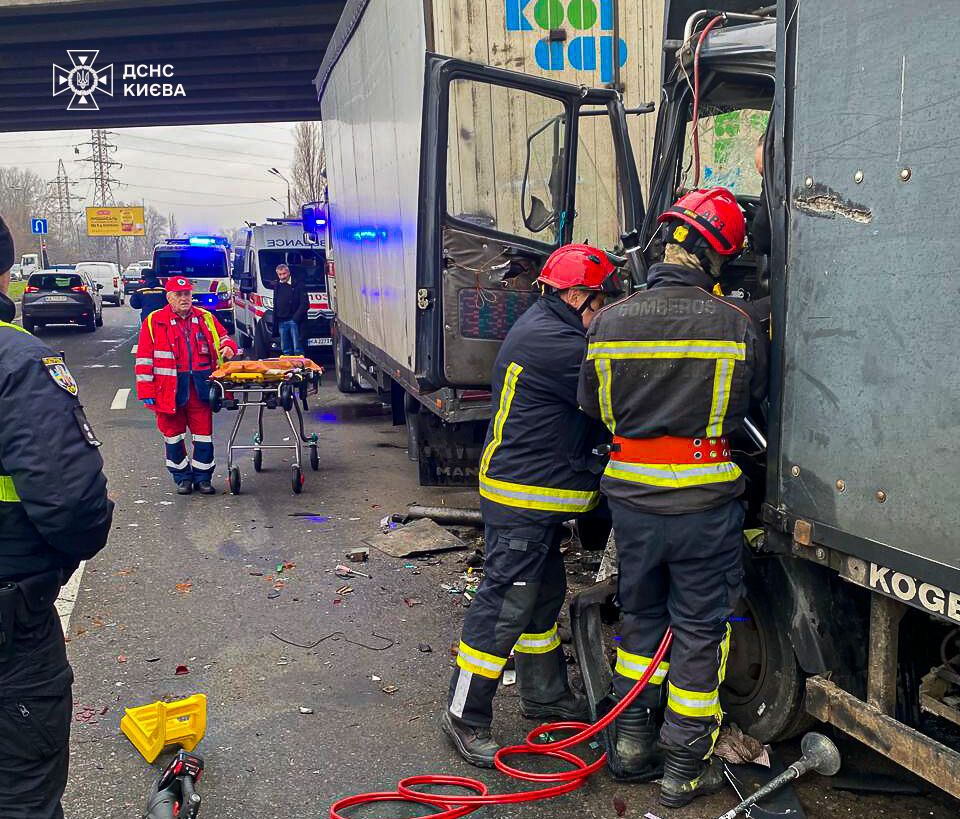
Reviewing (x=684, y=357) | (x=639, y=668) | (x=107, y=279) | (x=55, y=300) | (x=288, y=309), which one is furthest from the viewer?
(x=107, y=279)

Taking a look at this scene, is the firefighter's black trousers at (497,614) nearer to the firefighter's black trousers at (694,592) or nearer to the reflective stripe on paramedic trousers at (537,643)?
the reflective stripe on paramedic trousers at (537,643)

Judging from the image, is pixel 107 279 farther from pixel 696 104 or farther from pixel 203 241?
pixel 696 104

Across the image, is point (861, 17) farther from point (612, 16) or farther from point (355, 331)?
point (355, 331)

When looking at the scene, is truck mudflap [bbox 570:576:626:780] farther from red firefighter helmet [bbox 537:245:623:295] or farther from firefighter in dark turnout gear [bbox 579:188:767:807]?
red firefighter helmet [bbox 537:245:623:295]

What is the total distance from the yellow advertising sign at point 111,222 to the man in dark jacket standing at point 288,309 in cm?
6867

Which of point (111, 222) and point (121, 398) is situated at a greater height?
point (111, 222)

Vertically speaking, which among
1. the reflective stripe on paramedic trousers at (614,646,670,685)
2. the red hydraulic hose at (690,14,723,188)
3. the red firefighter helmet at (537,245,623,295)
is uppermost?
the red hydraulic hose at (690,14,723,188)

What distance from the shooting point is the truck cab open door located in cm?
511

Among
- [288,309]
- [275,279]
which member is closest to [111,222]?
[275,279]

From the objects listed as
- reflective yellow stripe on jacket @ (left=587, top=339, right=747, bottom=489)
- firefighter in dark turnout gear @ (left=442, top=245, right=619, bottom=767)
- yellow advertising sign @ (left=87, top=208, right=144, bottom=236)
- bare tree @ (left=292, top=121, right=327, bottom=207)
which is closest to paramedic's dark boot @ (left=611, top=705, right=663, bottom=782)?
firefighter in dark turnout gear @ (left=442, top=245, right=619, bottom=767)

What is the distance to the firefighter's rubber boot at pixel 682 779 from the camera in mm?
3561

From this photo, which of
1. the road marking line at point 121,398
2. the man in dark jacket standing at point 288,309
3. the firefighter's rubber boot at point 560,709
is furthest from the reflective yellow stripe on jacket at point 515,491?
the man in dark jacket standing at point 288,309

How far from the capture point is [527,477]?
401cm

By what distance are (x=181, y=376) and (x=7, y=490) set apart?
19.0 feet
